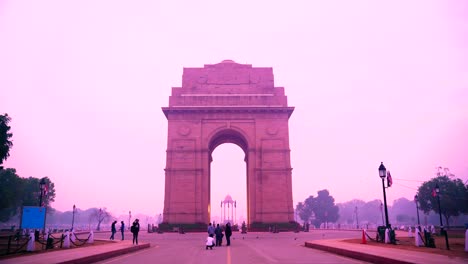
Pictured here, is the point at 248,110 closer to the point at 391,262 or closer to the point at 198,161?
the point at 198,161

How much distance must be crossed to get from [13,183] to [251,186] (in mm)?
52213

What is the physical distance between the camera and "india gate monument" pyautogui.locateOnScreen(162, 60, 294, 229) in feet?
144

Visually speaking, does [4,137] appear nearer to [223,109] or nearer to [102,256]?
[223,109]

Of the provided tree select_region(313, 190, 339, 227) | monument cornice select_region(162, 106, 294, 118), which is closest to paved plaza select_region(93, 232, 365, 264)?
monument cornice select_region(162, 106, 294, 118)

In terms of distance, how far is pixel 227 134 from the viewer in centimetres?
5056

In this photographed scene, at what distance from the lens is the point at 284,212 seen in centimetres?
4381

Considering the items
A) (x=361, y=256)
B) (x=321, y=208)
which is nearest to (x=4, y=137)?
(x=361, y=256)

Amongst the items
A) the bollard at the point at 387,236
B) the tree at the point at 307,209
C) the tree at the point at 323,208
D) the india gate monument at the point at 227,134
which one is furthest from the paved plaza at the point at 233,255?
the tree at the point at 307,209

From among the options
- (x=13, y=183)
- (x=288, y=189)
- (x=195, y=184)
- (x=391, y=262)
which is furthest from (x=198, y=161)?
(x=13, y=183)

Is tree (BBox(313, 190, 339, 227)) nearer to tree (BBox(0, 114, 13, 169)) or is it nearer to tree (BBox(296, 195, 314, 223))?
tree (BBox(296, 195, 314, 223))

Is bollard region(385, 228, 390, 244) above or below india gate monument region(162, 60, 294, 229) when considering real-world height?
below

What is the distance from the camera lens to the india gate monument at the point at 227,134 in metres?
44.0

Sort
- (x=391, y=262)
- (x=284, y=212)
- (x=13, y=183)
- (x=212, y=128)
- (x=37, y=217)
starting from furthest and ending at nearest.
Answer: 1. (x=13, y=183)
2. (x=212, y=128)
3. (x=284, y=212)
4. (x=37, y=217)
5. (x=391, y=262)

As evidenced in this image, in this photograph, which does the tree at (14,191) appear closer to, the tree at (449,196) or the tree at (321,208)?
the tree at (449,196)
